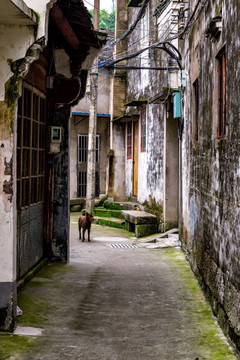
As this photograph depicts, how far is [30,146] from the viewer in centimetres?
763

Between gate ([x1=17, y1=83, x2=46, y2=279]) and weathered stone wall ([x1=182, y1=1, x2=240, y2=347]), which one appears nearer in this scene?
weathered stone wall ([x1=182, y1=1, x2=240, y2=347])

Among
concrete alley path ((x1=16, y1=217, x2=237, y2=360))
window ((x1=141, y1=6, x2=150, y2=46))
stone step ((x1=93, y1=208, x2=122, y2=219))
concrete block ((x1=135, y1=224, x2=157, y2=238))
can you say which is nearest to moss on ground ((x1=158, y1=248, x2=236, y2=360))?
concrete alley path ((x1=16, y1=217, x2=237, y2=360))

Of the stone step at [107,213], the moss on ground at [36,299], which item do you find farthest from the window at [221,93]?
the stone step at [107,213]

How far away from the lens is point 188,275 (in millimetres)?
8547

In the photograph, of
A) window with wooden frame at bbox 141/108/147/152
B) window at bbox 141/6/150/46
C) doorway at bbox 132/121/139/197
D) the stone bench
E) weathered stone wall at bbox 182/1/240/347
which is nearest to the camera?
weathered stone wall at bbox 182/1/240/347

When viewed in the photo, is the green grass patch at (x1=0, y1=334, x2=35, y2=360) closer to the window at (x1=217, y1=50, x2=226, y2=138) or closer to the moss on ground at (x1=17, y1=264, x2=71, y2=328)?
the moss on ground at (x1=17, y1=264, x2=71, y2=328)

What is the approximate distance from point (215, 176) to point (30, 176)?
3041 mm

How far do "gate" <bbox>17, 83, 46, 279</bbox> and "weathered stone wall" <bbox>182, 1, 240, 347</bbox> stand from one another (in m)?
2.72

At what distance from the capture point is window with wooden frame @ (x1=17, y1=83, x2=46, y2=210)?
700 centimetres

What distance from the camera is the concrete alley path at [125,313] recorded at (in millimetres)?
4742

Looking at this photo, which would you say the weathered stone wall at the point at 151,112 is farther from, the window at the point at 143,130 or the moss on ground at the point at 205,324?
the moss on ground at the point at 205,324

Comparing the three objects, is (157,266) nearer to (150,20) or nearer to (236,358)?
(236,358)

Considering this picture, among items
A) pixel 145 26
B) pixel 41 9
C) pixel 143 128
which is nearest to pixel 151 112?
pixel 143 128

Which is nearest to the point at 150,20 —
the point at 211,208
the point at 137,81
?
the point at 137,81
